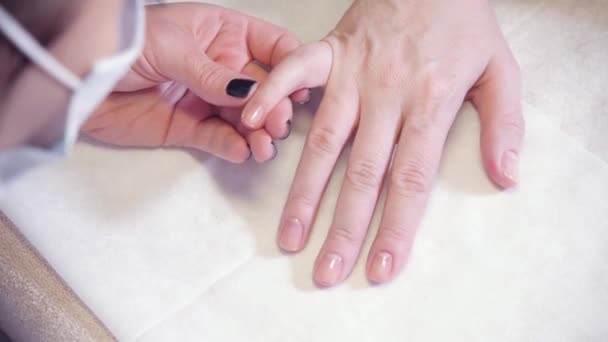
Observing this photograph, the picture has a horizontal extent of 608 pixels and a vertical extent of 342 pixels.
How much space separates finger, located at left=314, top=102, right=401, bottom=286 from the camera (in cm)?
51

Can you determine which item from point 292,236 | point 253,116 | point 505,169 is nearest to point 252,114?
point 253,116

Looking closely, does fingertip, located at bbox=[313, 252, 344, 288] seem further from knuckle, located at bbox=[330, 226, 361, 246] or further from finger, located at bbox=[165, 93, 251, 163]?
finger, located at bbox=[165, 93, 251, 163]

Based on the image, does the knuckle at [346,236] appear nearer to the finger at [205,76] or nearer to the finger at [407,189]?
the finger at [407,189]

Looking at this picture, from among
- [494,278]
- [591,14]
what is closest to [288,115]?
[494,278]

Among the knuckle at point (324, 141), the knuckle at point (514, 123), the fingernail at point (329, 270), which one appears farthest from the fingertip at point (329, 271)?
the knuckle at point (514, 123)

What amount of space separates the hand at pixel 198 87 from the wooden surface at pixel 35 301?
137 millimetres

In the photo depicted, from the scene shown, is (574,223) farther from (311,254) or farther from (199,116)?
(199,116)

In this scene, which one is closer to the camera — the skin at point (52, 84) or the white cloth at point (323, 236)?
the skin at point (52, 84)

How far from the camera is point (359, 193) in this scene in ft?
1.74

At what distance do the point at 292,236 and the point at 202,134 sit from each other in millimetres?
139

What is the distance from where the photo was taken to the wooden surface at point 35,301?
53 centimetres

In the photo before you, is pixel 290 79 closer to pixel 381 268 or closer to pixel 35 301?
pixel 381 268

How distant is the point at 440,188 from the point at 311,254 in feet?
0.46

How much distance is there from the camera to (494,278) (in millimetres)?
503
